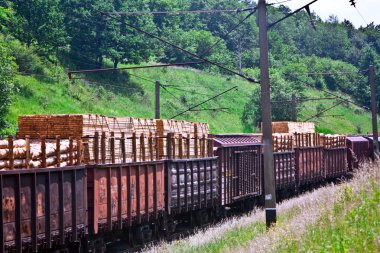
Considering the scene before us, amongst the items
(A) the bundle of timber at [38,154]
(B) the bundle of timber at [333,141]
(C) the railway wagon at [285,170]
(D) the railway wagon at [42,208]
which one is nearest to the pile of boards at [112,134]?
(A) the bundle of timber at [38,154]

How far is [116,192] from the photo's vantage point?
1556cm

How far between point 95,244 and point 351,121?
279 feet

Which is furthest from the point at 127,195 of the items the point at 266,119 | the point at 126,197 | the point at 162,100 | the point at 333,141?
the point at 162,100

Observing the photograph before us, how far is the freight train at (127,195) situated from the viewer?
11.7 metres

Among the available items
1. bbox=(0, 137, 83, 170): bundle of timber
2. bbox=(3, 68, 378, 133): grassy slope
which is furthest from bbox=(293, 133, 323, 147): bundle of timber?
bbox=(0, 137, 83, 170): bundle of timber

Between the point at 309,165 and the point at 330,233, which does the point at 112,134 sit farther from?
the point at 309,165

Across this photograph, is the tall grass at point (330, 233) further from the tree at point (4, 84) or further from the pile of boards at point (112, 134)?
the tree at point (4, 84)

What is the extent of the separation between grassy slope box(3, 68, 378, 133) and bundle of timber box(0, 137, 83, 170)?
88.3 ft

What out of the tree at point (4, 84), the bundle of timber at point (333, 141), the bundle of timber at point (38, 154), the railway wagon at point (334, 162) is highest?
the tree at point (4, 84)

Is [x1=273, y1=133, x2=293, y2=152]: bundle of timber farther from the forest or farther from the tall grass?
the tall grass

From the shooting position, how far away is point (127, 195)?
1619 cm

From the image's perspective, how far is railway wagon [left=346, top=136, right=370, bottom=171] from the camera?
40.5 m

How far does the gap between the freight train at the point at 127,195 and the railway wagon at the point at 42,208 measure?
0.02m

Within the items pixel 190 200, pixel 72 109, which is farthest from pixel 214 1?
pixel 190 200
